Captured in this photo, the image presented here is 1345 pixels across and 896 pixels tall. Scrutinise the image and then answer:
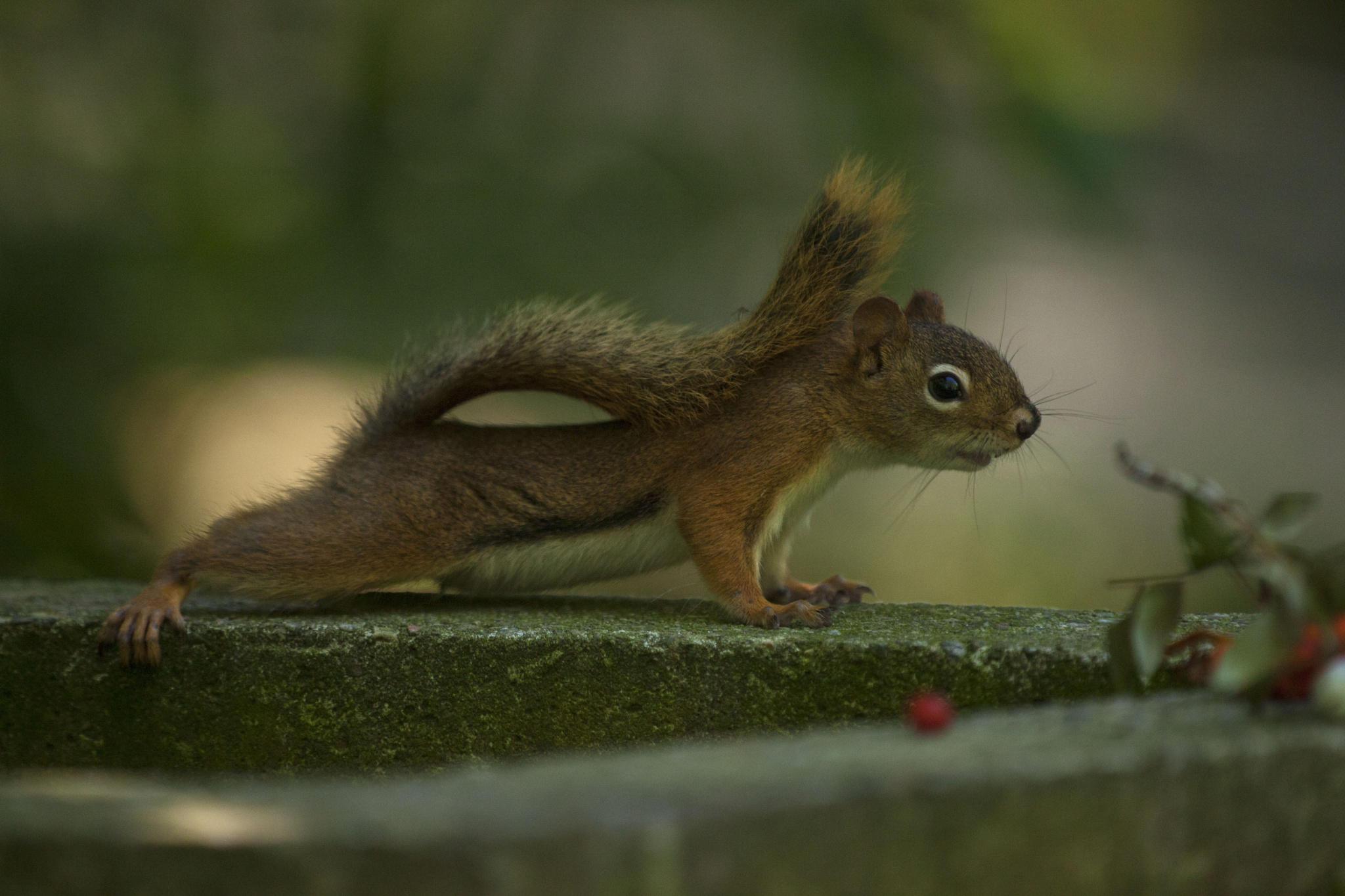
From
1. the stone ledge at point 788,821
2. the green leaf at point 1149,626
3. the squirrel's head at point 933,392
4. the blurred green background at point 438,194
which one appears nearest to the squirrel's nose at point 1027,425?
the squirrel's head at point 933,392

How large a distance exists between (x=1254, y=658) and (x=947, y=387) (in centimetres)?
118

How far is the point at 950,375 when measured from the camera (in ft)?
7.75

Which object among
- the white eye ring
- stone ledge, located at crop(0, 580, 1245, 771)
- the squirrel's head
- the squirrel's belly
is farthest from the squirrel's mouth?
the squirrel's belly

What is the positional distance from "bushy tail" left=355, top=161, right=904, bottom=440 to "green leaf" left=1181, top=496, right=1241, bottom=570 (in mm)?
1078

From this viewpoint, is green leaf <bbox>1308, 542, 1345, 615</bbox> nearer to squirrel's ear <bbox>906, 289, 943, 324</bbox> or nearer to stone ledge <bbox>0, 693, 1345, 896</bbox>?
stone ledge <bbox>0, 693, 1345, 896</bbox>

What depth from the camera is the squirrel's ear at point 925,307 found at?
2588 mm

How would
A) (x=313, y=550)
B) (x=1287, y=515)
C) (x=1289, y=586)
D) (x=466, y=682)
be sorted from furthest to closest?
(x=313, y=550)
(x=466, y=682)
(x=1287, y=515)
(x=1289, y=586)

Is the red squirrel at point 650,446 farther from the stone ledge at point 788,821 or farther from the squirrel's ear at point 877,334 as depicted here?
the stone ledge at point 788,821

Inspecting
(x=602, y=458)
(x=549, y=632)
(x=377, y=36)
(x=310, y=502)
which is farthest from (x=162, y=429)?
(x=549, y=632)

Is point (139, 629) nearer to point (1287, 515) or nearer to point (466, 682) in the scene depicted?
point (466, 682)

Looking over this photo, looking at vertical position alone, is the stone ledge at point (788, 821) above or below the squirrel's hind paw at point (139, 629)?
above

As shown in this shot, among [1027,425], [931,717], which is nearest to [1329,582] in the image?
[931,717]

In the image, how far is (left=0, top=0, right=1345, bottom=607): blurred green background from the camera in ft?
11.1

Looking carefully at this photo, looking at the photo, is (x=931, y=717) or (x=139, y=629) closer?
(x=931, y=717)
